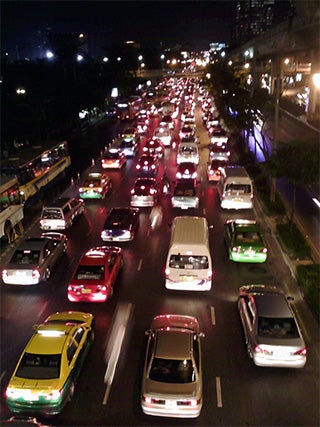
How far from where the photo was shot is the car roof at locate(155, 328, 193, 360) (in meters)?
12.3

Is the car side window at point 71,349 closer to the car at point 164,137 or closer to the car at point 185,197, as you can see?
the car at point 185,197

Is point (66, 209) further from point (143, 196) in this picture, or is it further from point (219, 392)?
point (219, 392)

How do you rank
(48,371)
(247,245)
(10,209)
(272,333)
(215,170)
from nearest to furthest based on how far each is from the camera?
(48,371)
(272,333)
(247,245)
(10,209)
(215,170)

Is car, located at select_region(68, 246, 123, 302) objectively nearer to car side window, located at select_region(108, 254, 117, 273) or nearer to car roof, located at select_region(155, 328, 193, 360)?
car side window, located at select_region(108, 254, 117, 273)

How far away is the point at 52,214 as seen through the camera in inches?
1021

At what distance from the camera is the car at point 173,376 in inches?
453

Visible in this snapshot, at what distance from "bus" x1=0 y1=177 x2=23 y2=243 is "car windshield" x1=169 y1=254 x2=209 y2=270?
34.6ft

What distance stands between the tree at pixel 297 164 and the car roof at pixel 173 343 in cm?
1138

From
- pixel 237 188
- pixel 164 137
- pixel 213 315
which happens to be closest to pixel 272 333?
pixel 213 315

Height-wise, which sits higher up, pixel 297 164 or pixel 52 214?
pixel 297 164

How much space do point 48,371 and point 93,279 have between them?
5.82m

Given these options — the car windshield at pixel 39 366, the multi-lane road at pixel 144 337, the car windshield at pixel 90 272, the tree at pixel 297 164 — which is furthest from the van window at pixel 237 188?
the car windshield at pixel 39 366

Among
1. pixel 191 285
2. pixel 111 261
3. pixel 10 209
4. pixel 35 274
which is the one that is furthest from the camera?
pixel 10 209

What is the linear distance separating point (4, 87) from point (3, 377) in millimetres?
50468
